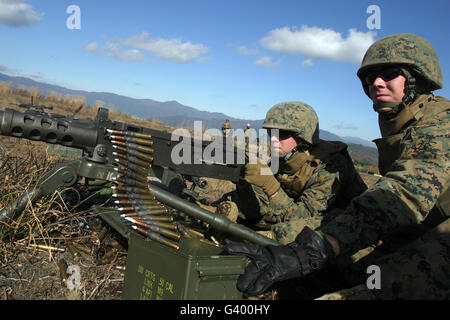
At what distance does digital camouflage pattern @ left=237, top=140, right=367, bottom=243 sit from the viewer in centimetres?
393

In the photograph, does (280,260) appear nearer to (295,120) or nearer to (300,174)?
(300,174)

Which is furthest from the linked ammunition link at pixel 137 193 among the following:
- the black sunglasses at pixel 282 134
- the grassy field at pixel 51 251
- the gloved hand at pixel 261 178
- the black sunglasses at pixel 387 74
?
the black sunglasses at pixel 387 74

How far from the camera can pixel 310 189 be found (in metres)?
4.08

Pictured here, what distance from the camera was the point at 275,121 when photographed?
4.35 m

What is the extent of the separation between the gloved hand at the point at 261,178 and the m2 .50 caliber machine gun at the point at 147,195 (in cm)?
35

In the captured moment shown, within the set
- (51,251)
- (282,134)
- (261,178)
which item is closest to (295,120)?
(282,134)

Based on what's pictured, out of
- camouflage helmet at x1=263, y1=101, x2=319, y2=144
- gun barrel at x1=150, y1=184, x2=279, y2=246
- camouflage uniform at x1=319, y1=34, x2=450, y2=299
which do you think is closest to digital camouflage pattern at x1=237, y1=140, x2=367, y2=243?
camouflage helmet at x1=263, y1=101, x2=319, y2=144

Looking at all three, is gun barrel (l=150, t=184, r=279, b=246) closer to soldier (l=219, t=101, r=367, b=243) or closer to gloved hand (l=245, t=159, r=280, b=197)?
soldier (l=219, t=101, r=367, b=243)

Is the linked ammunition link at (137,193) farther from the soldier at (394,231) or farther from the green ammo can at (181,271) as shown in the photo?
the soldier at (394,231)

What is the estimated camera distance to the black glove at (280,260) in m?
2.16

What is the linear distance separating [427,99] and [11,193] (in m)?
3.81

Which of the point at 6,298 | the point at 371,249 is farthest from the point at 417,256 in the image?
the point at 6,298

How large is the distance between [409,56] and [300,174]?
1857 mm
